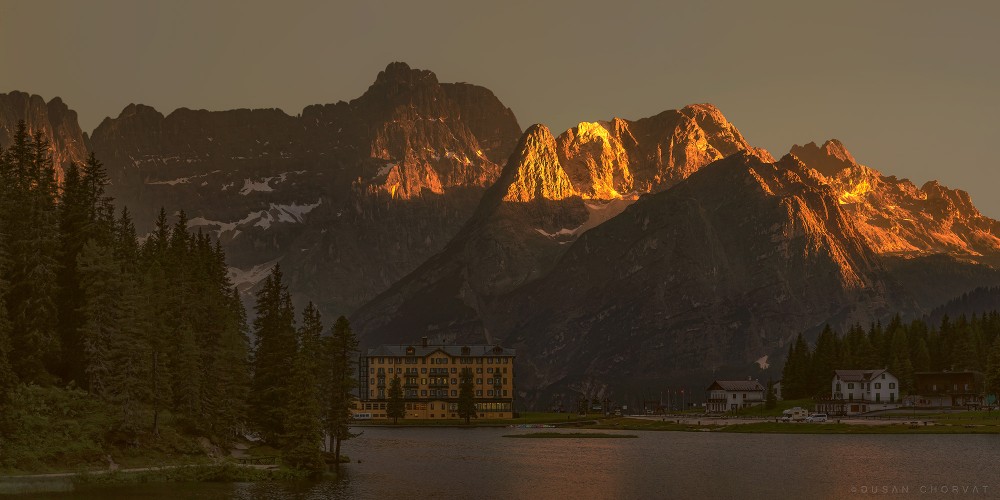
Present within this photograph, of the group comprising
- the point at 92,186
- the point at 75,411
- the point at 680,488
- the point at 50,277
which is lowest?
the point at 680,488

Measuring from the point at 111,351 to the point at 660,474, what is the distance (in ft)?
209

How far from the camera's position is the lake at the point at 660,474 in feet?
412

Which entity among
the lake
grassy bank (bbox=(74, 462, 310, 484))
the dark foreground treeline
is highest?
the dark foreground treeline

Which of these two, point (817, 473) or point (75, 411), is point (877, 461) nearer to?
point (817, 473)

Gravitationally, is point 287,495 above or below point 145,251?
below

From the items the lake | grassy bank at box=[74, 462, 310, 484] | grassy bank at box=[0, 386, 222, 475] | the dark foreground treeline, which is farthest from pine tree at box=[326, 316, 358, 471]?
grassy bank at box=[0, 386, 222, 475]

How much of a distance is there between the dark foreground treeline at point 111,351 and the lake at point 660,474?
10.0 meters

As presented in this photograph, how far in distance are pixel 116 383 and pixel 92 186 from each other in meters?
35.2

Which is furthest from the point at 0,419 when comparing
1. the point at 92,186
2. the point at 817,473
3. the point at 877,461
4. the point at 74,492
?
the point at 877,461

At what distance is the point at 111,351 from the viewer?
129625mm

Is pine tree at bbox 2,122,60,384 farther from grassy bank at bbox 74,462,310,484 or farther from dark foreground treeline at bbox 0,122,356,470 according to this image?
grassy bank at bbox 74,462,310,484

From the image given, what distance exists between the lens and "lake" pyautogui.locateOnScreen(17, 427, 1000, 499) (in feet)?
412

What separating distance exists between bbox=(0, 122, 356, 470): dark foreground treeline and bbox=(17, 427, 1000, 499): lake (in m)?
10.0

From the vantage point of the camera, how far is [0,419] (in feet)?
386
